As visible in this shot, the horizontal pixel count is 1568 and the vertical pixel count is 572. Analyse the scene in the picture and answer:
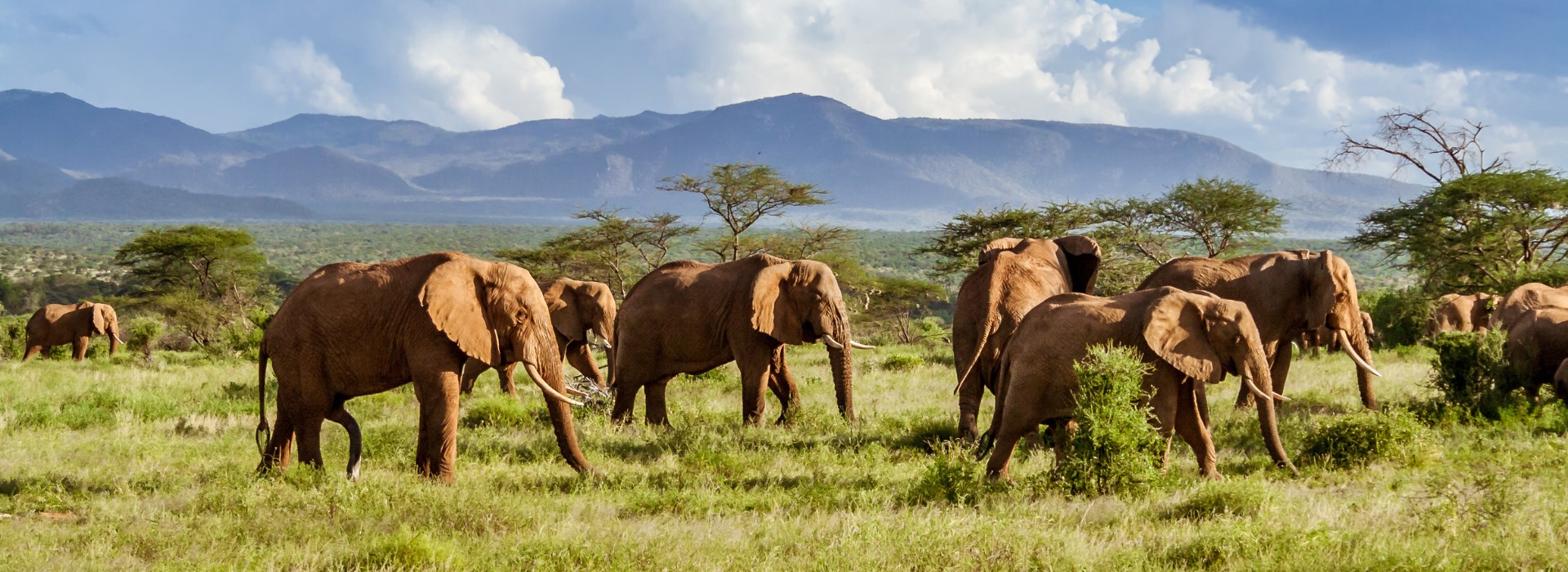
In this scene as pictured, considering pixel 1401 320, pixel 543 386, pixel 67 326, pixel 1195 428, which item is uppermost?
pixel 543 386

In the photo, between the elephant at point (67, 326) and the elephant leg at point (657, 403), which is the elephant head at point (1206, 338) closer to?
the elephant leg at point (657, 403)

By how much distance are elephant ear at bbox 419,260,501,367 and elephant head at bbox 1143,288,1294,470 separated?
511 centimetres

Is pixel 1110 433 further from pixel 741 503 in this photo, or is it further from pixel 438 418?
pixel 438 418

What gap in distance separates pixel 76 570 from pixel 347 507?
1715mm

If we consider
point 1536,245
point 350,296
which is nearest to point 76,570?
point 350,296

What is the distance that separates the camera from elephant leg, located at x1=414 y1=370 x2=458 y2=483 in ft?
27.1

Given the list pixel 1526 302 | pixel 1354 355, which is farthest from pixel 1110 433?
pixel 1526 302

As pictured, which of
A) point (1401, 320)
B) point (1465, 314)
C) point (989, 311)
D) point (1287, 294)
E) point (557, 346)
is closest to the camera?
point (557, 346)

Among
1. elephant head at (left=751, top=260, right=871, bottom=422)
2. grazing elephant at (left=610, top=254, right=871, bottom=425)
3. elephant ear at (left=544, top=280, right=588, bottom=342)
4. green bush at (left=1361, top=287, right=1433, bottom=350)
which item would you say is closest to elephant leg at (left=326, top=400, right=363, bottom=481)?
grazing elephant at (left=610, top=254, right=871, bottom=425)

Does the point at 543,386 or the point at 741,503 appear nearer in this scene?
the point at 741,503

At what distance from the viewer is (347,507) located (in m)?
7.35

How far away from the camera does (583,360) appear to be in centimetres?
1641

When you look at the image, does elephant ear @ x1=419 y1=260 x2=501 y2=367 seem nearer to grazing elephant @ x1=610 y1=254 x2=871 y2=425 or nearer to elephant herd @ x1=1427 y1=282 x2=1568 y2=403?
grazing elephant @ x1=610 y1=254 x2=871 y2=425

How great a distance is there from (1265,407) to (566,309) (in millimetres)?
10927
